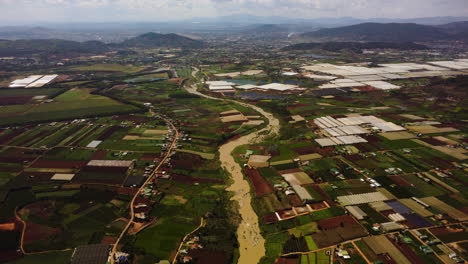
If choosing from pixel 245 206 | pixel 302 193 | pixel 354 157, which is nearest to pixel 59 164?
Result: pixel 245 206

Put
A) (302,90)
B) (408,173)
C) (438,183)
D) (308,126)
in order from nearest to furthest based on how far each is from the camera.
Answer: (438,183) < (408,173) < (308,126) < (302,90)

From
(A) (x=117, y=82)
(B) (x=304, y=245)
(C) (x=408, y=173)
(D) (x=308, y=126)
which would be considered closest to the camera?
(B) (x=304, y=245)

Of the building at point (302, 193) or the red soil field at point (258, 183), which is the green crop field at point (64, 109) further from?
the building at point (302, 193)

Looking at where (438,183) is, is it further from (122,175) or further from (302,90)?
(302,90)

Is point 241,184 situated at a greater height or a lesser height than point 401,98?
lesser

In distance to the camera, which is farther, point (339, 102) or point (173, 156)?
point (339, 102)

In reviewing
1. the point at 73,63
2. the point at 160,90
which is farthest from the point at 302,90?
the point at 73,63
